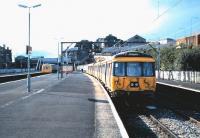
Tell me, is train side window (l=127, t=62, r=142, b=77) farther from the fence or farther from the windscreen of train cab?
the fence

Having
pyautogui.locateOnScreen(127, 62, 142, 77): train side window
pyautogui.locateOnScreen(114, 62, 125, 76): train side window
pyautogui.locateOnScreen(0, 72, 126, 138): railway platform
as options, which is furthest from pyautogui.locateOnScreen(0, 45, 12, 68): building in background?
pyautogui.locateOnScreen(0, 72, 126, 138): railway platform

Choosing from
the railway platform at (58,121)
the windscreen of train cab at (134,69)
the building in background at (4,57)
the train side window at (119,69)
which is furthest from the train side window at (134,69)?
the building in background at (4,57)

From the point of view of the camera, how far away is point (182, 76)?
61.2 meters

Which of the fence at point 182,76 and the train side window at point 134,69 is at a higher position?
the train side window at point 134,69

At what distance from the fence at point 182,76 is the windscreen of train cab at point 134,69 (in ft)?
109

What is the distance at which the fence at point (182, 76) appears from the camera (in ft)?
181

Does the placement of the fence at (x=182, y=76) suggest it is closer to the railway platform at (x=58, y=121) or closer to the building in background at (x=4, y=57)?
the railway platform at (x=58, y=121)

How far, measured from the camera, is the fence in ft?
181

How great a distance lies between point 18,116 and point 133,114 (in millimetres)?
7096

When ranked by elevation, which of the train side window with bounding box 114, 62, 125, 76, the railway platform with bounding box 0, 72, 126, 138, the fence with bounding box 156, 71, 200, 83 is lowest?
the railway platform with bounding box 0, 72, 126, 138

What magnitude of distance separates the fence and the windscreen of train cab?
33.2 metres

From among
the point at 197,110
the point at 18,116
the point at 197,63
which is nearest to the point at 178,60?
the point at 197,63

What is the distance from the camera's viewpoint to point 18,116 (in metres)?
14.9

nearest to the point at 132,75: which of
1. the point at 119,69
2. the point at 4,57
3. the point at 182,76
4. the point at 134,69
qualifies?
the point at 134,69
